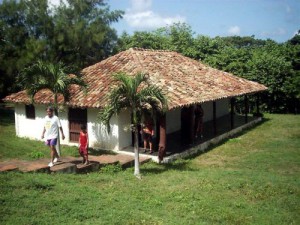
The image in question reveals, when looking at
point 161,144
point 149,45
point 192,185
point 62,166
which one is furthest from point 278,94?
point 62,166

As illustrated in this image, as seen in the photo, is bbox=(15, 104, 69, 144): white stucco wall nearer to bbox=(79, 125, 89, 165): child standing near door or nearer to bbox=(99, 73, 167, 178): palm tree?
bbox=(79, 125, 89, 165): child standing near door

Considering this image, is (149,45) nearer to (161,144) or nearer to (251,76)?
(251,76)

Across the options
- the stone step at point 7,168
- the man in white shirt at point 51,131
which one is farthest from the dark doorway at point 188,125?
the stone step at point 7,168

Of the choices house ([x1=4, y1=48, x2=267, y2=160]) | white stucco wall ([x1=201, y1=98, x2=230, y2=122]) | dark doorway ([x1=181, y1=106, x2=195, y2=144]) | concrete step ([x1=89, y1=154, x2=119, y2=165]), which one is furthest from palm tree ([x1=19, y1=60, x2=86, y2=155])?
white stucco wall ([x1=201, y1=98, x2=230, y2=122])

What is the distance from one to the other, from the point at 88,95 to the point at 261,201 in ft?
29.4

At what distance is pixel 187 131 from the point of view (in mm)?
15781

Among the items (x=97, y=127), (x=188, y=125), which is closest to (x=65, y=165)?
(x=97, y=127)

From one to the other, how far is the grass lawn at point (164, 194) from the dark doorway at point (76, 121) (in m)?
2.61

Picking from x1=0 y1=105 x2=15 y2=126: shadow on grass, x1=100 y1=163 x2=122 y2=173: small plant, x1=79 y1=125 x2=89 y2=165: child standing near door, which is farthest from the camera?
x1=0 y1=105 x2=15 y2=126: shadow on grass

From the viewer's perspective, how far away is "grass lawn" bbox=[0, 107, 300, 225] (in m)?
6.99

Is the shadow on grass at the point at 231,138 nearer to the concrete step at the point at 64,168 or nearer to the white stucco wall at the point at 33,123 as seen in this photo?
the concrete step at the point at 64,168

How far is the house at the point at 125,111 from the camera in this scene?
572 inches

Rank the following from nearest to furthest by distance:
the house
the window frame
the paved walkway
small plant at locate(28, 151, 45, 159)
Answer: the paved walkway
small plant at locate(28, 151, 45, 159)
the house
the window frame

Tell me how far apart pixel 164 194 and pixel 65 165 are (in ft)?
11.1
